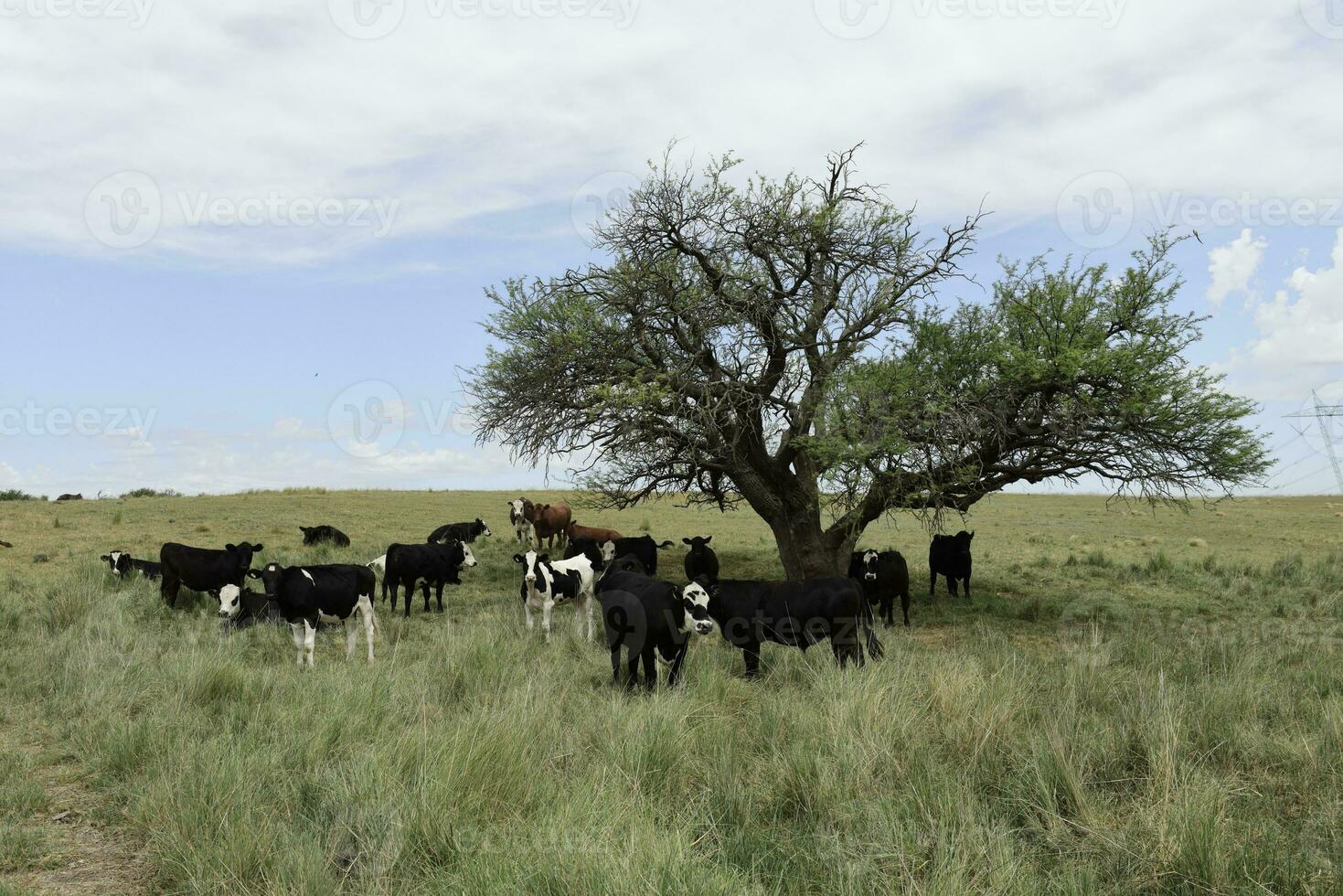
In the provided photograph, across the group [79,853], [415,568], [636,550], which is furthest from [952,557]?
[79,853]

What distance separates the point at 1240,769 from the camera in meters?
7.70

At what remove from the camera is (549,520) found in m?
26.8

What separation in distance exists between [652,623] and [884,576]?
7.26 meters

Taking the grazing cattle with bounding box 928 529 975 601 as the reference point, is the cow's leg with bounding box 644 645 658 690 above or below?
below

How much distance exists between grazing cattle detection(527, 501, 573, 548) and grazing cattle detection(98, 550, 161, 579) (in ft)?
34.0

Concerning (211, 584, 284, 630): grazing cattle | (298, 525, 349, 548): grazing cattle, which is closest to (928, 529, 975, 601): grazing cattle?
(211, 584, 284, 630): grazing cattle

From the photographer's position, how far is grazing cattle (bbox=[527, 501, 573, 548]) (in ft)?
86.7

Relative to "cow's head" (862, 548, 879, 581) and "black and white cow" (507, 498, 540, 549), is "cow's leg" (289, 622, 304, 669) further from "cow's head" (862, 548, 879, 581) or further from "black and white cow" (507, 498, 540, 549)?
"black and white cow" (507, 498, 540, 549)

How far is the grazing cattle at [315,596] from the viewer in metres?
12.2

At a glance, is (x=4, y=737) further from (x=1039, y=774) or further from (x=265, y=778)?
(x=1039, y=774)

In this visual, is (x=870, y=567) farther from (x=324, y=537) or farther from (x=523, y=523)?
(x=324, y=537)

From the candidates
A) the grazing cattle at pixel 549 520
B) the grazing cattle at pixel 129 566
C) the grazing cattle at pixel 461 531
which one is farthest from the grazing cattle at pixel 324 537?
the grazing cattle at pixel 129 566

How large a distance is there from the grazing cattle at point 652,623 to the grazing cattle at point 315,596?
3888 millimetres

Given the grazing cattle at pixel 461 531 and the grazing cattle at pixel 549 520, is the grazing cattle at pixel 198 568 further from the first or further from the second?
the grazing cattle at pixel 549 520
